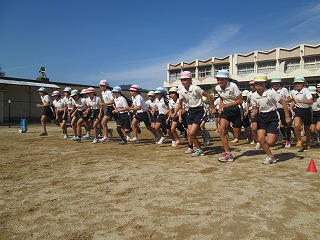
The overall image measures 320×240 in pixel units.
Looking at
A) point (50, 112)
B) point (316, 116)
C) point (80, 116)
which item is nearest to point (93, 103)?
point (80, 116)

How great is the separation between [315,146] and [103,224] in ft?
24.5

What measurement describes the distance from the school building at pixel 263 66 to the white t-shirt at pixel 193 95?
40.4 m

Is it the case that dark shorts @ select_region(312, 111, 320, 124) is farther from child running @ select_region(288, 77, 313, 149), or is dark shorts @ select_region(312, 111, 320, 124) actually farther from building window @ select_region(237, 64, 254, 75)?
building window @ select_region(237, 64, 254, 75)

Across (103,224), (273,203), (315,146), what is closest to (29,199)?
(103,224)

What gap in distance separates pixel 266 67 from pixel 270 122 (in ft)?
152

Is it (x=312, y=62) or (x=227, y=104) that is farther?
(x=312, y=62)

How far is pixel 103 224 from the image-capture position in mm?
2822

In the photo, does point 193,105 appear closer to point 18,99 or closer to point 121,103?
point 121,103

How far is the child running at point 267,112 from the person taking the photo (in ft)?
18.9

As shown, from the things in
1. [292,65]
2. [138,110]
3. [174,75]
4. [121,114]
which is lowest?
[121,114]

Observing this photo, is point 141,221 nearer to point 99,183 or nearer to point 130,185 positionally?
point 130,185

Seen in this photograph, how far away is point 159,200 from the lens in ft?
11.5

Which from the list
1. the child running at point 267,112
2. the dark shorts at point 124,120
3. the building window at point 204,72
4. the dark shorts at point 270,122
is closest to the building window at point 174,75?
the building window at point 204,72

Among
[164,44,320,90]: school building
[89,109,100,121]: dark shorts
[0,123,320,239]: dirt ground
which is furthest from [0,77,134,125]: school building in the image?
[164,44,320,90]: school building
